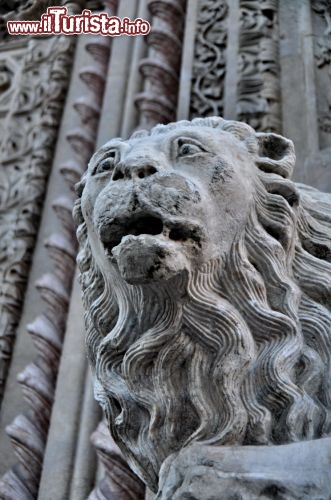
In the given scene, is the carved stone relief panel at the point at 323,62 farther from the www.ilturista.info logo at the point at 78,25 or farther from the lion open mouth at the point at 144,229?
the lion open mouth at the point at 144,229

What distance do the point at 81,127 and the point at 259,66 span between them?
30.5 inches

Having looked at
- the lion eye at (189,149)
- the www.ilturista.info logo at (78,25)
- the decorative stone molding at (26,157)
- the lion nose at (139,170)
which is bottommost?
the lion nose at (139,170)

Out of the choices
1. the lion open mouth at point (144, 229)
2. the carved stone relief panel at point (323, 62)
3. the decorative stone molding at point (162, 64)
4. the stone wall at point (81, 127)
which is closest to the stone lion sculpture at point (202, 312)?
the lion open mouth at point (144, 229)

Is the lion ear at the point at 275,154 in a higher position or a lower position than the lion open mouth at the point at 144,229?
higher

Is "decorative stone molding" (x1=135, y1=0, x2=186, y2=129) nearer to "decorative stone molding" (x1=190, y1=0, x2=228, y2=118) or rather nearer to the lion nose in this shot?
"decorative stone molding" (x1=190, y1=0, x2=228, y2=118)

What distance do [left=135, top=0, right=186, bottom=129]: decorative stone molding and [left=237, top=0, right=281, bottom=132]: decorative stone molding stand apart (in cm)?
30

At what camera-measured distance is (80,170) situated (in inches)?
105

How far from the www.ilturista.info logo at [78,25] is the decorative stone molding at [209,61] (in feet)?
0.83

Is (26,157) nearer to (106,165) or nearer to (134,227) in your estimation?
(106,165)

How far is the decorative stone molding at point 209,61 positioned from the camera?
241 centimetres

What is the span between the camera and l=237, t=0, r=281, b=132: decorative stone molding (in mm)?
2246

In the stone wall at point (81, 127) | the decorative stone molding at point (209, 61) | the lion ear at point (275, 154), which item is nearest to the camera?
the lion ear at point (275, 154)

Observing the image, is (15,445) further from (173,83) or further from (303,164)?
(173,83)

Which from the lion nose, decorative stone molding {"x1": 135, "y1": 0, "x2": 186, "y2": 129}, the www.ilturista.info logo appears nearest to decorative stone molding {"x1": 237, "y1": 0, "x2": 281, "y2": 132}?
decorative stone molding {"x1": 135, "y1": 0, "x2": 186, "y2": 129}
